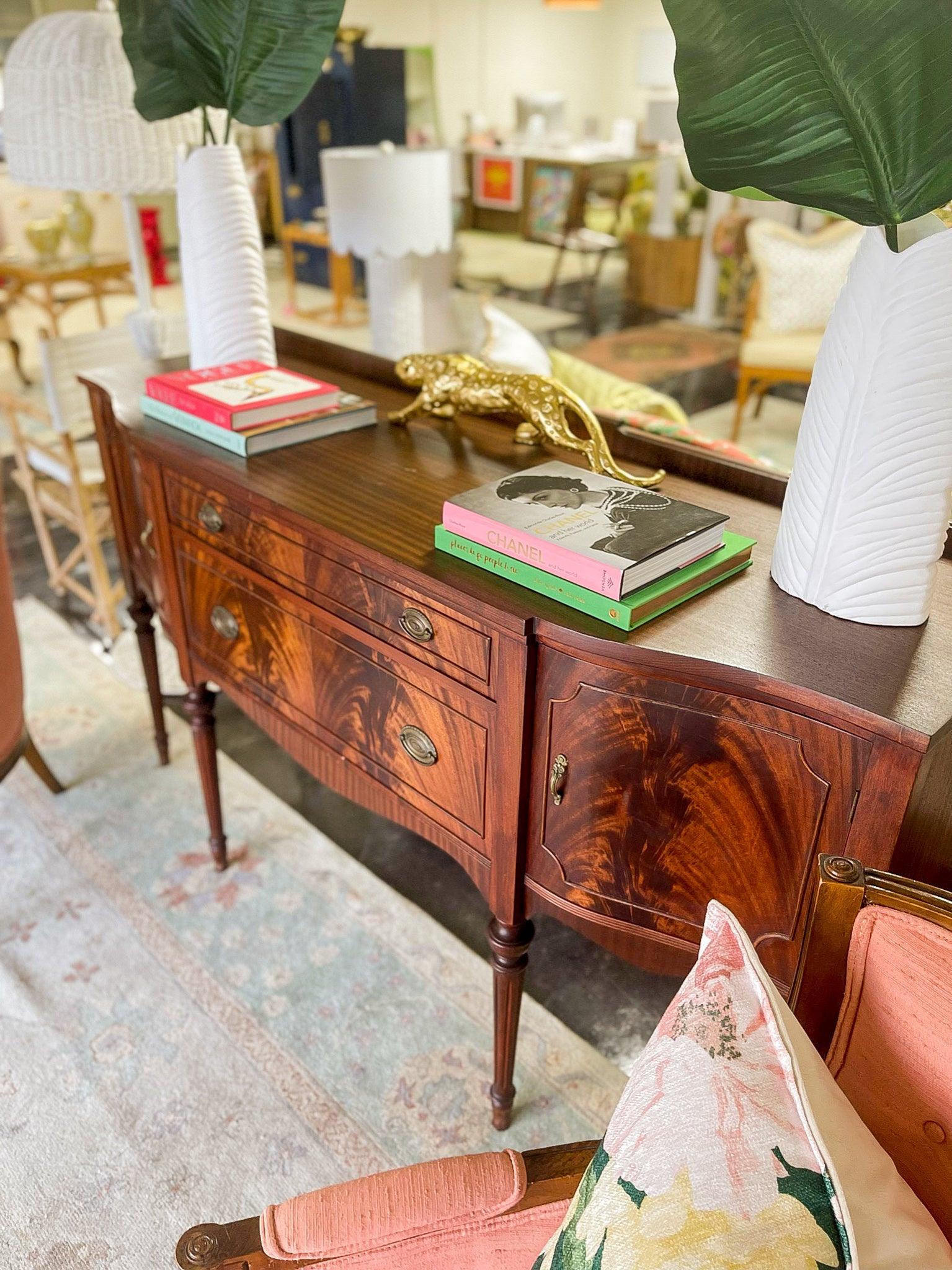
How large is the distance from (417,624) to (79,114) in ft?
4.57

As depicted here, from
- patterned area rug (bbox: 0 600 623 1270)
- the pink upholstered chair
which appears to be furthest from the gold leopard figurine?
patterned area rug (bbox: 0 600 623 1270)

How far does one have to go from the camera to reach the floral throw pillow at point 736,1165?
0.59 metres

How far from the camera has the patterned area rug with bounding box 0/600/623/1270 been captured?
1.45 metres

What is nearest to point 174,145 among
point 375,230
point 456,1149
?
point 375,230

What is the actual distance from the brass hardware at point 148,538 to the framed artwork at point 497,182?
7.60 metres

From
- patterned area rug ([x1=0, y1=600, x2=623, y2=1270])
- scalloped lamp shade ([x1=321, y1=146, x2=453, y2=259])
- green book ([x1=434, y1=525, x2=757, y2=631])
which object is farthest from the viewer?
scalloped lamp shade ([x1=321, y1=146, x2=453, y2=259])

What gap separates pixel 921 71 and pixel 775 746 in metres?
0.61

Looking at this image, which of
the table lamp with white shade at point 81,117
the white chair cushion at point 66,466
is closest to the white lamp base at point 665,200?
the white chair cushion at point 66,466

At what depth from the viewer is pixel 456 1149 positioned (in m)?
1.49

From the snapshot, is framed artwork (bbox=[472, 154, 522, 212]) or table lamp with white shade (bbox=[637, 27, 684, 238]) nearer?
table lamp with white shade (bbox=[637, 27, 684, 238])

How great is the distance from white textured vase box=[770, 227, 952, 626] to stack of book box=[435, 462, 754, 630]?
0.10m

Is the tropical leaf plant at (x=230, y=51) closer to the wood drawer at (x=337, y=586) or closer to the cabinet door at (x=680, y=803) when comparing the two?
the wood drawer at (x=337, y=586)

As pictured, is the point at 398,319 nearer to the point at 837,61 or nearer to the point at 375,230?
the point at 375,230

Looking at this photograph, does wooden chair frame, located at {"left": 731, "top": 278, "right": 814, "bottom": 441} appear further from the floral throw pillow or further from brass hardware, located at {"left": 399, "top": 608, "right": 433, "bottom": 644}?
the floral throw pillow
